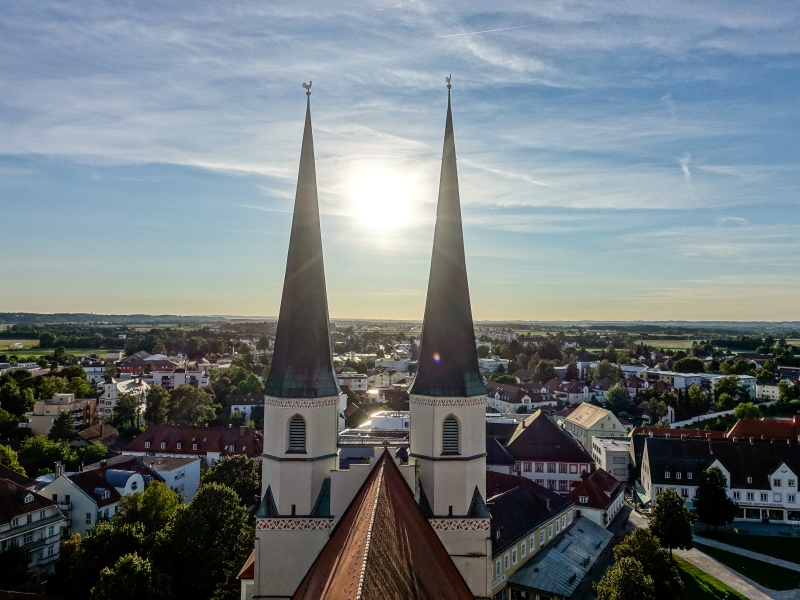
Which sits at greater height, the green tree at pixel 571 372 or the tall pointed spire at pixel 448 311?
the tall pointed spire at pixel 448 311

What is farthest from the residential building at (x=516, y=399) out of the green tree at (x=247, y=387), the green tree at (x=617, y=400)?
the green tree at (x=247, y=387)

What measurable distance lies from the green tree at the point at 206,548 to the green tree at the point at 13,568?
9346 mm

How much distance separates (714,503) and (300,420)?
163ft

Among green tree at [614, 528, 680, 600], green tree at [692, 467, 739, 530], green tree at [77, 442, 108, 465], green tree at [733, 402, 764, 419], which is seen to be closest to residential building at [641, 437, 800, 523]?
green tree at [692, 467, 739, 530]

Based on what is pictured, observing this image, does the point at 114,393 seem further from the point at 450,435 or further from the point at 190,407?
the point at 450,435

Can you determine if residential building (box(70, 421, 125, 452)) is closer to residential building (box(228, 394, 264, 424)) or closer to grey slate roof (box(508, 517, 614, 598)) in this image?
residential building (box(228, 394, 264, 424))

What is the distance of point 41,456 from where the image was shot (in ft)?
218

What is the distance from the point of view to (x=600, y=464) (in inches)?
3145

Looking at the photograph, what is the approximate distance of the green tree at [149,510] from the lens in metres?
42.9

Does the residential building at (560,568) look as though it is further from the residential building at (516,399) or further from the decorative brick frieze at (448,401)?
the residential building at (516,399)

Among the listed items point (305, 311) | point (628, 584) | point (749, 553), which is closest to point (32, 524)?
point (305, 311)

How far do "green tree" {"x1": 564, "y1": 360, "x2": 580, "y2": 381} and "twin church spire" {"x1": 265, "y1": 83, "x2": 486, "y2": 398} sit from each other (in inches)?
5783

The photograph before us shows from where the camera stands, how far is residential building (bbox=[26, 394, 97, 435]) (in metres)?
84.8

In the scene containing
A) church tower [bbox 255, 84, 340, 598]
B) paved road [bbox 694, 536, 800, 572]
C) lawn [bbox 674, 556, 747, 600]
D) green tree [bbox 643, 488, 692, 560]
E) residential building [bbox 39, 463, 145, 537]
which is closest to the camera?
church tower [bbox 255, 84, 340, 598]
